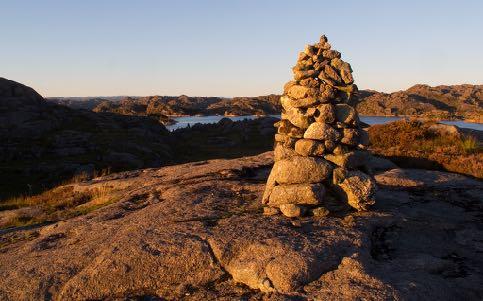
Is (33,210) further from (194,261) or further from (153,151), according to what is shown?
(153,151)

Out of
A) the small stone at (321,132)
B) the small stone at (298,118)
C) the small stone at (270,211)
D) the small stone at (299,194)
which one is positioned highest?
the small stone at (298,118)

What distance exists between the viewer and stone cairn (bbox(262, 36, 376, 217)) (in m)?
12.3

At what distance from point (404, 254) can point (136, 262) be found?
617 centimetres

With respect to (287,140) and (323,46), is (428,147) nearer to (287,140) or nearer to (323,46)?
(323,46)

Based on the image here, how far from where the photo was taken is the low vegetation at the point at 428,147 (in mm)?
21344

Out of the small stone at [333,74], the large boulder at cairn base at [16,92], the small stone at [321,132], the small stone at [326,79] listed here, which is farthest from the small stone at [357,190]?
the large boulder at cairn base at [16,92]

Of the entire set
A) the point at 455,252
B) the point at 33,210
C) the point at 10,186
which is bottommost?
the point at 10,186

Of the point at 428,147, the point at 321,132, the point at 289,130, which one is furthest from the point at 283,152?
the point at 428,147

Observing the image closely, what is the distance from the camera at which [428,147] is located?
Result: 26.2 meters

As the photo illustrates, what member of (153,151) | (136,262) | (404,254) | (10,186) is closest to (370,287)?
(404,254)

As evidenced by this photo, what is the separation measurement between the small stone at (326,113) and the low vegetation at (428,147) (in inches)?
397

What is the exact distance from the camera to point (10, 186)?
113 ft

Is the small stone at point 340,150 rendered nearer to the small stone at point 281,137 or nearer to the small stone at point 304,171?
the small stone at point 304,171

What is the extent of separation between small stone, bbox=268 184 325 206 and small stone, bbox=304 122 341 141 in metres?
1.48
